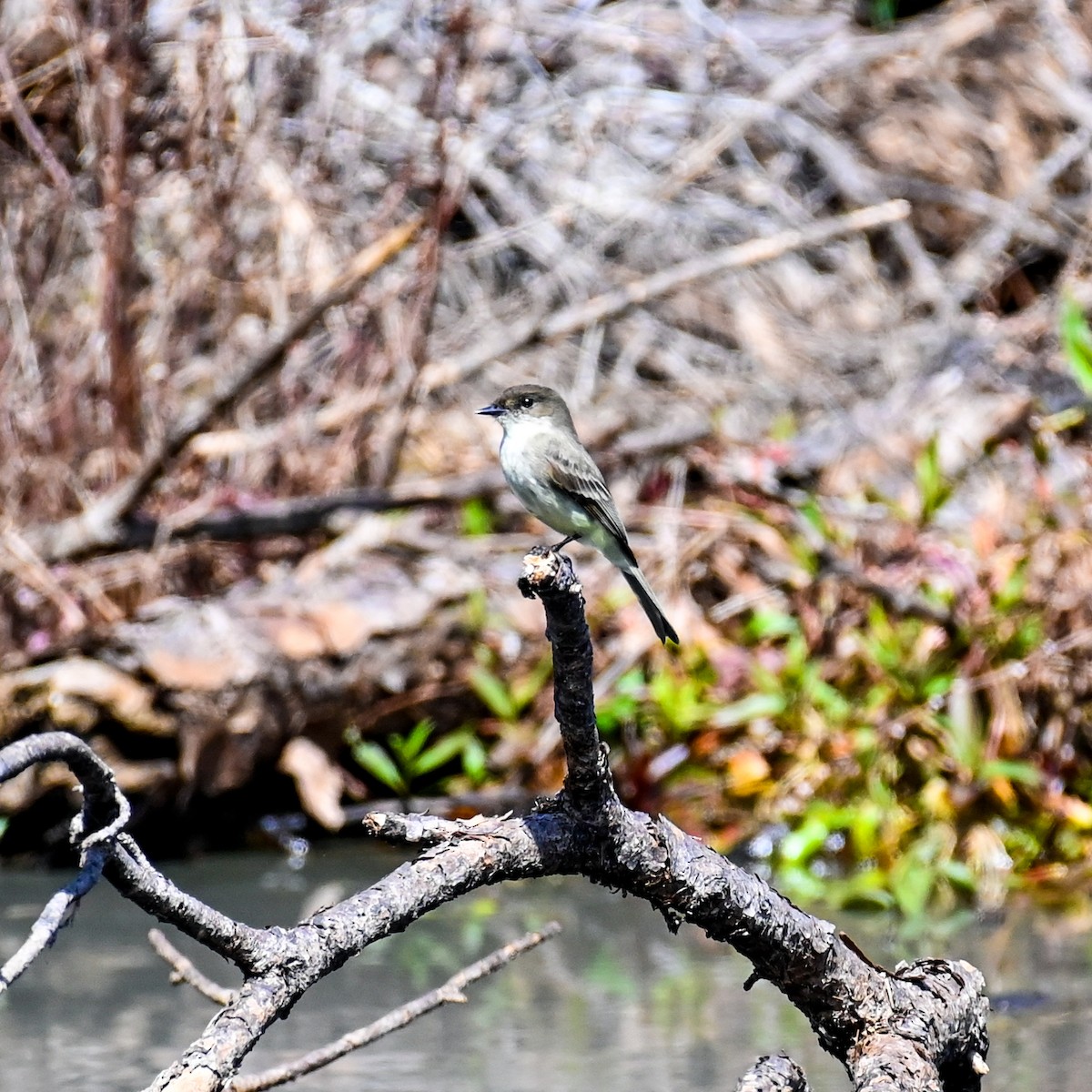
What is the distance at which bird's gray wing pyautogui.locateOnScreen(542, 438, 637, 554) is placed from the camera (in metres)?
3.57

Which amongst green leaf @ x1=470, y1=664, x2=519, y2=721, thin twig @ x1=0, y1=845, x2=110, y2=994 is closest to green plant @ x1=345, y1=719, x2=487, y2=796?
green leaf @ x1=470, y1=664, x2=519, y2=721

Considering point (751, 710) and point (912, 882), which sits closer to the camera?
point (912, 882)

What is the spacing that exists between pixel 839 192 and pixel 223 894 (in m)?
4.41

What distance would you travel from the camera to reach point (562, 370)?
263 inches

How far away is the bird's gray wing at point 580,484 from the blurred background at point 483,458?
132cm

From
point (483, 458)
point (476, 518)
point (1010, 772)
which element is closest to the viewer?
point (1010, 772)

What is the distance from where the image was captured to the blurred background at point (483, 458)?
4.95 meters

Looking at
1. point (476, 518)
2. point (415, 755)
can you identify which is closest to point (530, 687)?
point (415, 755)

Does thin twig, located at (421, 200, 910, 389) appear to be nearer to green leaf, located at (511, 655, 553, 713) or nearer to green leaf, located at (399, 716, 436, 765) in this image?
green leaf, located at (511, 655, 553, 713)

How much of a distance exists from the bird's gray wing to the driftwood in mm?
1312

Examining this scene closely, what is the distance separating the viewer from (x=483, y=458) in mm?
6340

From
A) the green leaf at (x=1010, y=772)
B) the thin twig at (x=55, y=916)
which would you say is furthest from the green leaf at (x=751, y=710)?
the thin twig at (x=55, y=916)

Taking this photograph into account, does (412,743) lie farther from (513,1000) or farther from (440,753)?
(513,1000)

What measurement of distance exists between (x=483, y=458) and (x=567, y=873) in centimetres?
425
